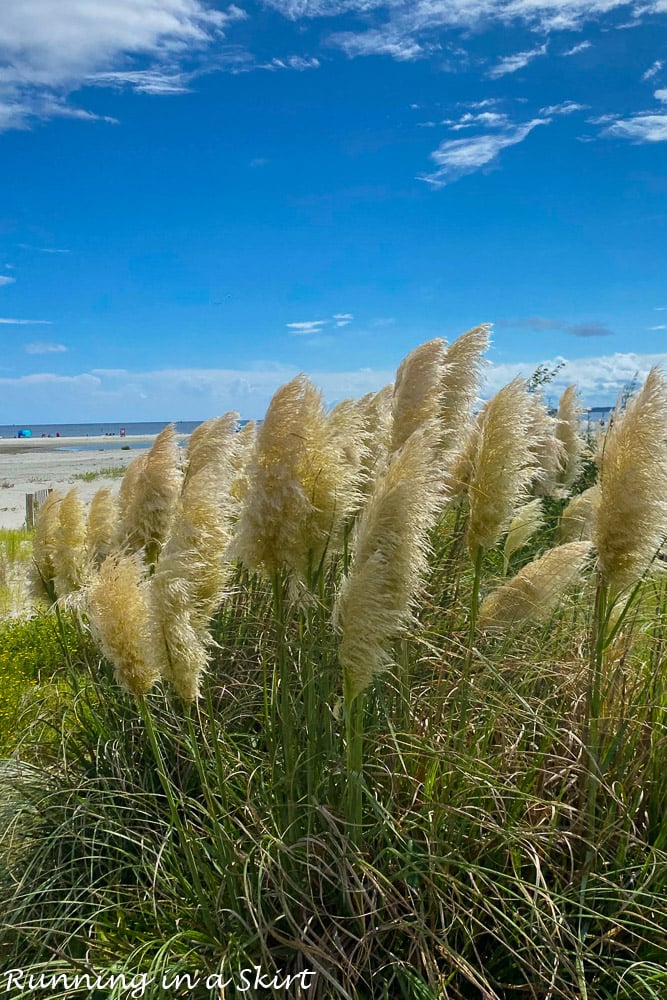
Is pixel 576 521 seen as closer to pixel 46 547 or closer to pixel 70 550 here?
pixel 70 550

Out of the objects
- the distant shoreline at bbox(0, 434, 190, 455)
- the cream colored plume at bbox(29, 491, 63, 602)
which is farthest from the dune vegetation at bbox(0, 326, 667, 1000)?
the distant shoreline at bbox(0, 434, 190, 455)

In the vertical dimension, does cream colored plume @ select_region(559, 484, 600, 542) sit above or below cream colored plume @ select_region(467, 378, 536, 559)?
below

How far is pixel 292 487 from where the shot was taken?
2447mm

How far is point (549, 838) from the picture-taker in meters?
2.75

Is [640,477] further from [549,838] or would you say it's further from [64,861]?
[64,861]

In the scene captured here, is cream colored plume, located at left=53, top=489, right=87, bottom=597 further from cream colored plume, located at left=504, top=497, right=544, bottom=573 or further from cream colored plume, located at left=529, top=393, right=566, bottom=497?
cream colored plume, located at left=529, top=393, right=566, bottom=497

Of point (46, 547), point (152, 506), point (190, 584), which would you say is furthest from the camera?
point (46, 547)

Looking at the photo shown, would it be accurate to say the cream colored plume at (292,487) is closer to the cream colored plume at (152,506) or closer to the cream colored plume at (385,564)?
the cream colored plume at (385,564)

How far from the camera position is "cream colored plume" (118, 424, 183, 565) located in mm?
3613

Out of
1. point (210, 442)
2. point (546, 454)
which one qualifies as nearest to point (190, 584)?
point (210, 442)

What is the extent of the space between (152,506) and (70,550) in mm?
674

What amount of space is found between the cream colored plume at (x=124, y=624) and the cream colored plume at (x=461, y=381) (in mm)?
1459

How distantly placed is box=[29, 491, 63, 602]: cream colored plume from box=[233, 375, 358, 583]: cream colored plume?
202 centimetres

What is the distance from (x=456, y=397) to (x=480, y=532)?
0.77m
